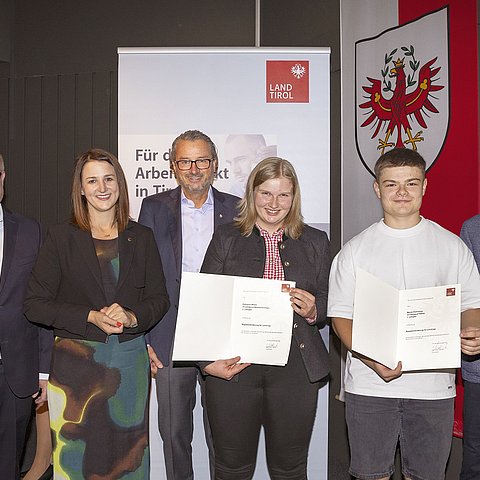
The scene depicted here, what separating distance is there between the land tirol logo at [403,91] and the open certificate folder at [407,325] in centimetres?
136

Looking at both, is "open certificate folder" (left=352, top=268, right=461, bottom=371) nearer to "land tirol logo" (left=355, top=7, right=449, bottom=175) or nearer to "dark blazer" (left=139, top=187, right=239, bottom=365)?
"dark blazer" (left=139, top=187, right=239, bottom=365)

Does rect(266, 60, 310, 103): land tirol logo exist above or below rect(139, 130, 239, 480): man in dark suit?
above

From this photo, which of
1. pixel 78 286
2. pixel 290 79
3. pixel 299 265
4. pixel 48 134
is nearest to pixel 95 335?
pixel 78 286

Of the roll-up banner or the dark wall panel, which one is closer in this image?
the roll-up banner

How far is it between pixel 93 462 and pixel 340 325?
4.04 feet

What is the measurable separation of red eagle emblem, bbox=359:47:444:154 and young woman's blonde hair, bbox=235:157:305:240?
121 centimetres

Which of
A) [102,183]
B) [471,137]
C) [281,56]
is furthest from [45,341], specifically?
[471,137]

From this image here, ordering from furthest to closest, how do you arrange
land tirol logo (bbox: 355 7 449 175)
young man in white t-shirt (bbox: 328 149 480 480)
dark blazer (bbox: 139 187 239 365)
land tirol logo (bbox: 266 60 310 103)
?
land tirol logo (bbox: 266 60 310 103) → land tirol logo (bbox: 355 7 449 175) → dark blazer (bbox: 139 187 239 365) → young man in white t-shirt (bbox: 328 149 480 480)

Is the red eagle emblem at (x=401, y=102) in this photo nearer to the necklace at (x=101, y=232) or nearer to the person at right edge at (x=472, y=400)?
the person at right edge at (x=472, y=400)

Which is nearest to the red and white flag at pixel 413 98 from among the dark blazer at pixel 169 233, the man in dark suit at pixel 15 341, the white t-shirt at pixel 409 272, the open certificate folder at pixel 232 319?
the white t-shirt at pixel 409 272

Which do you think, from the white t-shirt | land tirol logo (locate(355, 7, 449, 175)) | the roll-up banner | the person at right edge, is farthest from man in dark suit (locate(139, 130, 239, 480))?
the person at right edge

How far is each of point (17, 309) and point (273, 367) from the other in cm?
118

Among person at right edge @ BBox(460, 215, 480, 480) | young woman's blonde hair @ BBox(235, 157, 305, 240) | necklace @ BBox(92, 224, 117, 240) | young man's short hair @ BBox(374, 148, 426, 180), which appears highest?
young man's short hair @ BBox(374, 148, 426, 180)

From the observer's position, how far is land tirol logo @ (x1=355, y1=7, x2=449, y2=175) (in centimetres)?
339
